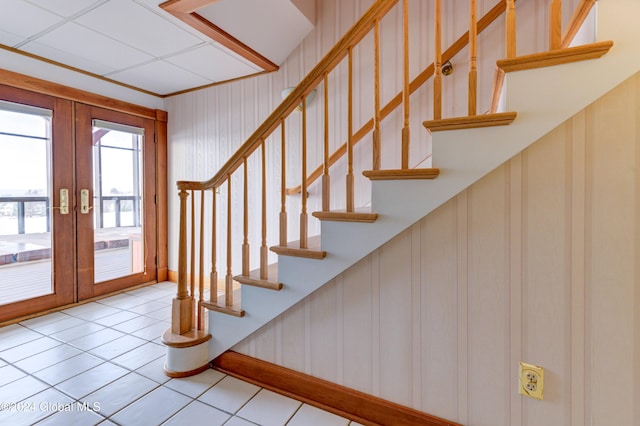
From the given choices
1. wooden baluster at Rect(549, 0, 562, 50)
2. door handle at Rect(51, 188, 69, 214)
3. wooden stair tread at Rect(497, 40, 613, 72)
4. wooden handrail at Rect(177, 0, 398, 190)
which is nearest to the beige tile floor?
door handle at Rect(51, 188, 69, 214)

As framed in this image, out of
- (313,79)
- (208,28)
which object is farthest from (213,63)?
(313,79)

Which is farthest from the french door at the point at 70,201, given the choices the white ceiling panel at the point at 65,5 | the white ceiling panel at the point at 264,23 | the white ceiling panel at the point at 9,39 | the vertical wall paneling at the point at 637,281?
the vertical wall paneling at the point at 637,281

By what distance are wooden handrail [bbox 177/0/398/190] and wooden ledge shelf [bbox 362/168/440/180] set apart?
1.87 ft

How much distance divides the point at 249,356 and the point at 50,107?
304 cm

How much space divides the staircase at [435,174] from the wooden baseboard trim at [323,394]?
0.52ft

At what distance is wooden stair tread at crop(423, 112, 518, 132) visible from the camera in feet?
3.79

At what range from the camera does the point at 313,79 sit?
5.04 ft

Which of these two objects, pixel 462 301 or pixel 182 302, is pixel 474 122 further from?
pixel 182 302

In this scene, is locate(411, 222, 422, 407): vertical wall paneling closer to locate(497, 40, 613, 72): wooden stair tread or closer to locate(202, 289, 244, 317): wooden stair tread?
locate(497, 40, 613, 72): wooden stair tread

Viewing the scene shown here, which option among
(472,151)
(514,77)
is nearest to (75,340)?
(472,151)

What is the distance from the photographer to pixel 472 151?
4.02 feet

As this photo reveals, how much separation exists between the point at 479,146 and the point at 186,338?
6.35 feet

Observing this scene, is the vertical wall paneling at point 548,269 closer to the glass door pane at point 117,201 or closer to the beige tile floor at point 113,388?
the beige tile floor at point 113,388

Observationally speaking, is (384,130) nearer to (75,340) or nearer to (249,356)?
(249,356)
